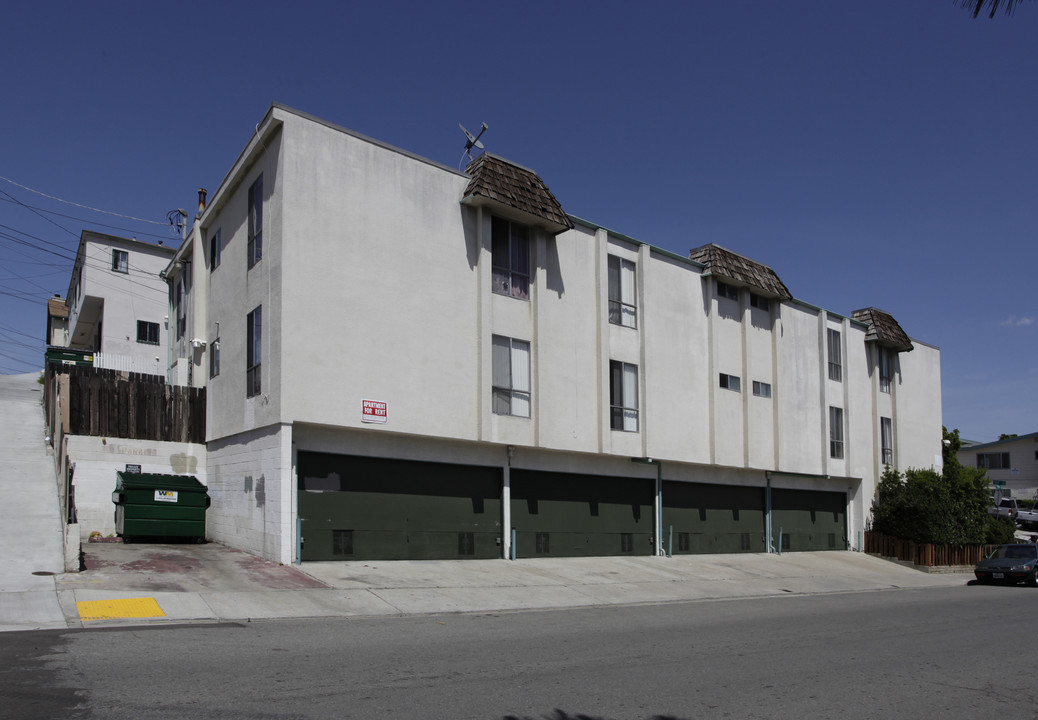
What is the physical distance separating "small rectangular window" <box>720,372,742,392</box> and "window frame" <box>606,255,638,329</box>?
444 cm

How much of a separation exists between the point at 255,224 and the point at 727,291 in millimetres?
15463

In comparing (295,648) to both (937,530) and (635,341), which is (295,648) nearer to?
(635,341)

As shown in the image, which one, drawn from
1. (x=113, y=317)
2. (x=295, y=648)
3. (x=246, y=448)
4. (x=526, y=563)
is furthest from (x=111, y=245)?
Result: (x=295, y=648)

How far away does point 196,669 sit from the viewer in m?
7.91

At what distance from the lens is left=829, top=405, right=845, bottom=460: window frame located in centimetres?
3139

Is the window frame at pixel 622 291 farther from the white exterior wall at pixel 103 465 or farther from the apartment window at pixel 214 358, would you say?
the white exterior wall at pixel 103 465

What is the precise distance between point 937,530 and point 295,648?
2763 centimetres

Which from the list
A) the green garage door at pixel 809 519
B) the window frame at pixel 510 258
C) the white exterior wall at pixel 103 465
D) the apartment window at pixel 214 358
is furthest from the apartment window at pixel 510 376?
the green garage door at pixel 809 519

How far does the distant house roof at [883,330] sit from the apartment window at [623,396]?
14.2 metres

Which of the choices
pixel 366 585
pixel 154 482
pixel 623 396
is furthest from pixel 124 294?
pixel 366 585

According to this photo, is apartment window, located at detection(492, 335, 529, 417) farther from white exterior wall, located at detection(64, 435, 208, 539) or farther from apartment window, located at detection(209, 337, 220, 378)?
white exterior wall, located at detection(64, 435, 208, 539)

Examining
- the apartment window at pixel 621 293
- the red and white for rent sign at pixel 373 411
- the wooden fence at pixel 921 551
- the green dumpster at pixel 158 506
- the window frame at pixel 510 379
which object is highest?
the apartment window at pixel 621 293

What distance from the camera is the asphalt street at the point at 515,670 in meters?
6.91

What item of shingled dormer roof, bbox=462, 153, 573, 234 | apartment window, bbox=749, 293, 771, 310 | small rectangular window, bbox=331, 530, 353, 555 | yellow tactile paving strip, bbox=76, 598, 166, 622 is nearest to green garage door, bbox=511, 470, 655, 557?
small rectangular window, bbox=331, 530, 353, 555
